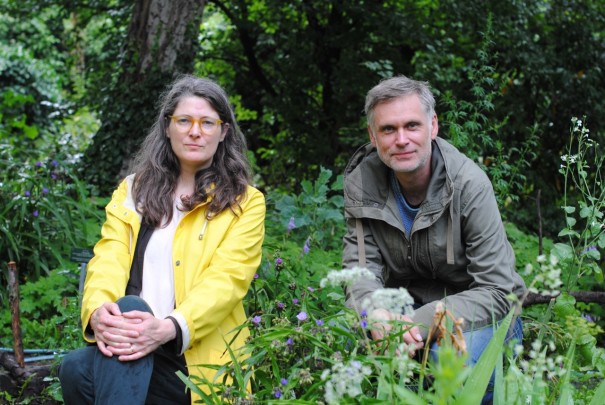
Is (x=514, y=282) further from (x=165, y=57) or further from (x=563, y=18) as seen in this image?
(x=563, y=18)

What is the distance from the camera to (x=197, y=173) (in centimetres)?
312

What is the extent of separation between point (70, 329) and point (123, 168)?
3039mm

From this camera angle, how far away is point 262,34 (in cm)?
852

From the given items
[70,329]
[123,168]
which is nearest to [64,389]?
[70,329]

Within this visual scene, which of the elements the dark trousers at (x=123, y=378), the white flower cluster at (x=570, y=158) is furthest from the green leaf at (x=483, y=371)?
the white flower cluster at (x=570, y=158)

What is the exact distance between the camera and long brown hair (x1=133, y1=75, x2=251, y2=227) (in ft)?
9.73

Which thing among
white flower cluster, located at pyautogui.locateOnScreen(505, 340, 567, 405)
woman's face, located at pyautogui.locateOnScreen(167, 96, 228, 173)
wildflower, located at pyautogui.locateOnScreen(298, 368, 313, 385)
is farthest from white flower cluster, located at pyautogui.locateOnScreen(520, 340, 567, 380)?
woman's face, located at pyautogui.locateOnScreen(167, 96, 228, 173)

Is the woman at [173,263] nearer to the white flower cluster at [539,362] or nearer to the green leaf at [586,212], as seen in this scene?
the white flower cluster at [539,362]

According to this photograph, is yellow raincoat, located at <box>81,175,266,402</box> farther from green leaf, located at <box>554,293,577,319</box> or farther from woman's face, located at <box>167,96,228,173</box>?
green leaf, located at <box>554,293,577,319</box>

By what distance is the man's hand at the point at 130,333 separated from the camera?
253 cm

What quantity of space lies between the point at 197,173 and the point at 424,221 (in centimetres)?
95

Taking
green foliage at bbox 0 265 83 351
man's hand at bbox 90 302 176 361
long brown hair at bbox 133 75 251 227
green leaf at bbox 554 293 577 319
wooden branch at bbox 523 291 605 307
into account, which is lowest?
green foliage at bbox 0 265 83 351

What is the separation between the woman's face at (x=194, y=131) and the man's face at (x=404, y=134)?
68 cm

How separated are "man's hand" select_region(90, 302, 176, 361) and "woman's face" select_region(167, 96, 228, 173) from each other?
73cm
